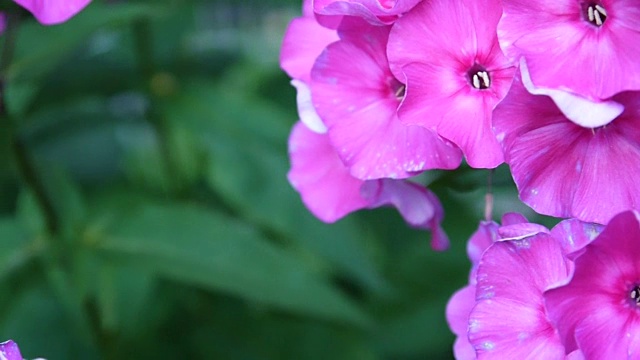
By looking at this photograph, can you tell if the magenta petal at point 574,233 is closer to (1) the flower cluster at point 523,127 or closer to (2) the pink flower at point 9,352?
(1) the flower cluster at point 523,127

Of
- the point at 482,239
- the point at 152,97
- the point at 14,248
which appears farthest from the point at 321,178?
the point at 152,97

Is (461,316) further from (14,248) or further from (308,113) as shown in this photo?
(14,248)

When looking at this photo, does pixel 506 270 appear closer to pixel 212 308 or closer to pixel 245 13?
pixel 212 308

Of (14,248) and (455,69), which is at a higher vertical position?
(455,69)

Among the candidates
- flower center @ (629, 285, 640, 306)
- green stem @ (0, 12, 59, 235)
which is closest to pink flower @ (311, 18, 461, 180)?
flower center @ (629, 285, 640, 306)

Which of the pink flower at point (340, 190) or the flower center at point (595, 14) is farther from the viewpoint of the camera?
the pink flower at point (340, 190)

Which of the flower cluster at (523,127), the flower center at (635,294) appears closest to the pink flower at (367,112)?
the flower cluster at (523,127)

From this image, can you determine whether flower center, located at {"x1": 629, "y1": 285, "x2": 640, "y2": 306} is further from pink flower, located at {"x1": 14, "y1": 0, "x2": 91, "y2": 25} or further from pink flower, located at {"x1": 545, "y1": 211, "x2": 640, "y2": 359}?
pink flower, located at {"x1": 14, "y1": 0, "x2": 91, "y2": 25}

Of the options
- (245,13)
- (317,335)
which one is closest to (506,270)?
(317,335)
